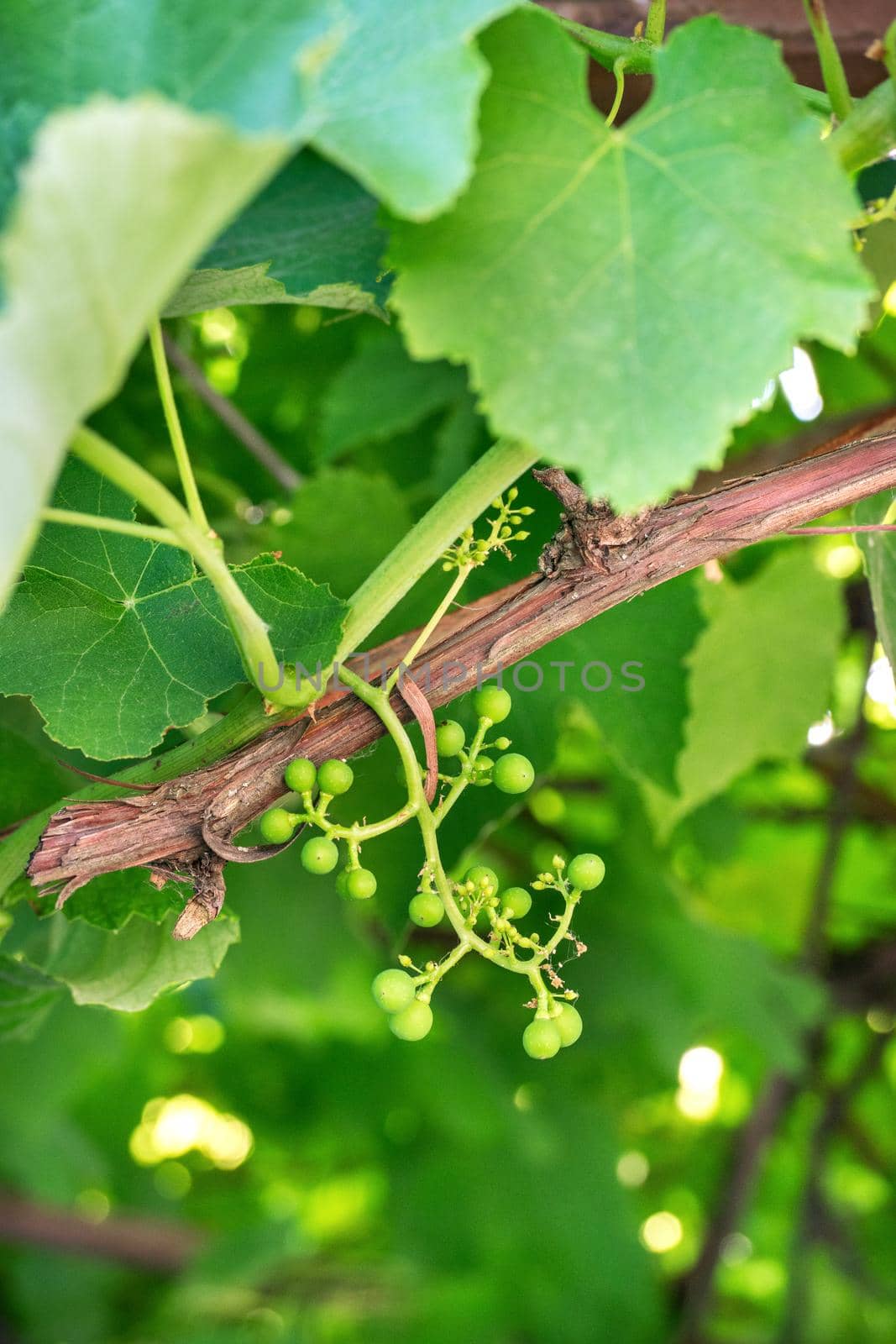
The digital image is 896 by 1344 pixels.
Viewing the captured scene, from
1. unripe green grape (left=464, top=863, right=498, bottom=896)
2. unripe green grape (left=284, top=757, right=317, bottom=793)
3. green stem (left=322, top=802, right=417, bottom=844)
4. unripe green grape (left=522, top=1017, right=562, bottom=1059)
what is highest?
unripe green grape (left=284, top=757, right=317, bottom=793)

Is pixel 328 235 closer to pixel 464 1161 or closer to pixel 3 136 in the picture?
pixel 3 136

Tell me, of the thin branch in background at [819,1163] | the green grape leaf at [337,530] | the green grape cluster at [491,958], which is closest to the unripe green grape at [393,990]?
the green grape cluster at [491,958]

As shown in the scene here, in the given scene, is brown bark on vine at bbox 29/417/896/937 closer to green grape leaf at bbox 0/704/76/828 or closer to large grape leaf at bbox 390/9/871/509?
large grape leaf at bbox 390/9/871/509

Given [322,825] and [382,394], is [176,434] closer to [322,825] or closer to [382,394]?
[322,825]

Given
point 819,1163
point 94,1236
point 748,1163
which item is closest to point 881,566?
point 819,1163

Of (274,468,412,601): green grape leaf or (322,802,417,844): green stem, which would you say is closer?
(322,802,417,844): green stem

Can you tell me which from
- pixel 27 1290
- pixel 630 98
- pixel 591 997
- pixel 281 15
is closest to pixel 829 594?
pixel 630 98

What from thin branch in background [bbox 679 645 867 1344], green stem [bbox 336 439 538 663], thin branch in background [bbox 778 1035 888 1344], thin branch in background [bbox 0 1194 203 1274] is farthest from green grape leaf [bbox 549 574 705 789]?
thin branch in background [bbox 0 1194 203 1274]
